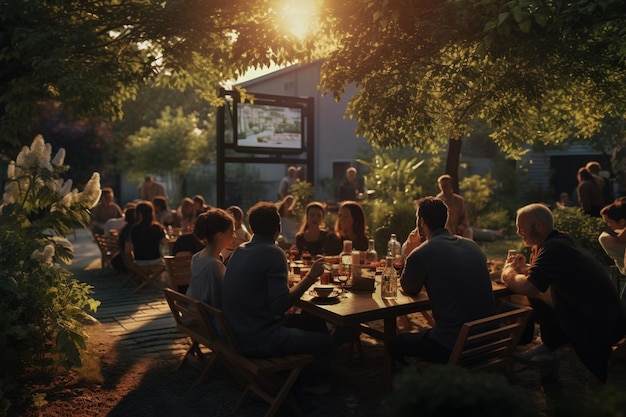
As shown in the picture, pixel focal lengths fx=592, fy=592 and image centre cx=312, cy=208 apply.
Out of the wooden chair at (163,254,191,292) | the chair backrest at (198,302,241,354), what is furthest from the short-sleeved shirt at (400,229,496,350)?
the wooden chair at (163,254,191,292)

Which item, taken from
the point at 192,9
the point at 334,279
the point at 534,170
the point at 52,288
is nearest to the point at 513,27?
the point at 334,279

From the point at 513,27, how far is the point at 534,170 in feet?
69.6

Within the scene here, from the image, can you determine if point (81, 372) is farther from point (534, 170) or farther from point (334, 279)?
point (534, 170)

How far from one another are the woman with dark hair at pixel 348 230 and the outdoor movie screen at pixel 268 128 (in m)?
6.09

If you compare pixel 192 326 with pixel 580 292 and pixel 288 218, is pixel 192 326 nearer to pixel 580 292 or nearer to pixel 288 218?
pixel 580 292

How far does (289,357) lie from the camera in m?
4.33

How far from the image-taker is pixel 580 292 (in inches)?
168

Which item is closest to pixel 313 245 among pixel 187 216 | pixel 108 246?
pixel 187 216

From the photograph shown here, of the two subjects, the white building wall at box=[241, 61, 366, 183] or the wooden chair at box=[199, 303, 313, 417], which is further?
the white building wall at box=[241, 61, 366, 183]

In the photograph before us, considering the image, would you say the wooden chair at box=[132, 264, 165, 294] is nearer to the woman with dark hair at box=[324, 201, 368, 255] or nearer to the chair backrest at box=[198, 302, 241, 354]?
the woman with dark hair at box=[324, 201, 368, 255]

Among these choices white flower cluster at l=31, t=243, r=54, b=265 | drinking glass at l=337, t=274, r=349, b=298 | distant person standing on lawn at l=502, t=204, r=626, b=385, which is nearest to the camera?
distant person standing on lawn at l=502, t=204, r=626, b=385

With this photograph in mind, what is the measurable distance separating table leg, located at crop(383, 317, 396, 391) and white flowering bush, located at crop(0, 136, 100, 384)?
2591 mm

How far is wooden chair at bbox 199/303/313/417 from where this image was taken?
4172 mm

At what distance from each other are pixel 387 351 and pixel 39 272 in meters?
3.16
